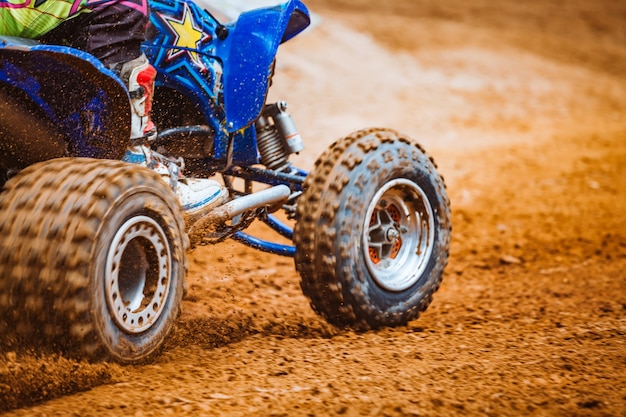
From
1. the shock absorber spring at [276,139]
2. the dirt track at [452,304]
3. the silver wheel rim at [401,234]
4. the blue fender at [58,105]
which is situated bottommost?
the dirt track at [452,304]

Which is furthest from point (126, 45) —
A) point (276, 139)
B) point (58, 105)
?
point (276, 139)

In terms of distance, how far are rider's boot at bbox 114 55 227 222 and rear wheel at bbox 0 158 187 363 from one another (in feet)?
1.39

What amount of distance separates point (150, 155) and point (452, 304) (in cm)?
207

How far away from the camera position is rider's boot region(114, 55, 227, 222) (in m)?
3.15

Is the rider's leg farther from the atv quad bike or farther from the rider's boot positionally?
the atv quad bike

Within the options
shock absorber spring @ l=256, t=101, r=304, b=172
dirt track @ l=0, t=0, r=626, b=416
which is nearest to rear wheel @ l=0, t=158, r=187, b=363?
dirt track @ l=0, t=0, r=626, b=416

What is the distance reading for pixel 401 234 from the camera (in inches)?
155

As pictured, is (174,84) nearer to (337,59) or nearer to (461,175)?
(461,175)

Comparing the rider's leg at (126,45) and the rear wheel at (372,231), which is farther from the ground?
the rider's leg at (126,45)

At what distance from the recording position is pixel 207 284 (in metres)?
4.66

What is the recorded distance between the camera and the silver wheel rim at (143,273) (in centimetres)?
277

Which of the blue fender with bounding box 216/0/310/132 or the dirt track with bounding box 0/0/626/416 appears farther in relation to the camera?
the blue fender with bounding box 216/0/310/132

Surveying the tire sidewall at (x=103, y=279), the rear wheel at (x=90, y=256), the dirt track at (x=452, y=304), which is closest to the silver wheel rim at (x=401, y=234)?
the dirt track at (x=452, y=304)

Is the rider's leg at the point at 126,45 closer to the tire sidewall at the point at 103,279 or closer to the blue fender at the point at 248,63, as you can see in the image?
the tire sidewall at the point at 103,279
